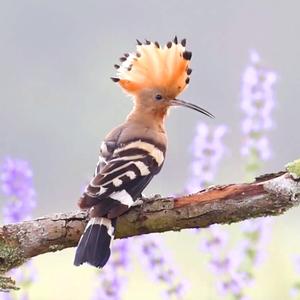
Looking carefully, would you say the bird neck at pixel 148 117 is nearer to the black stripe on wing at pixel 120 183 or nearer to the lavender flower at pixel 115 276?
the black stripe on wing at pixel 120 183

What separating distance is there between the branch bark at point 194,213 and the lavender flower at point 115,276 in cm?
Result: 109

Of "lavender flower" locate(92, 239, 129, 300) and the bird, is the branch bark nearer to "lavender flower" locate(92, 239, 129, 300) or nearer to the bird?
the bird

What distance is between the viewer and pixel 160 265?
4086 millimetres

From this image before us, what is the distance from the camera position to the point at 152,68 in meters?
3.57

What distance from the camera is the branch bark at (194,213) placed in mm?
2871

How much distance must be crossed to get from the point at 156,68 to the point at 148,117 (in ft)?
0.46

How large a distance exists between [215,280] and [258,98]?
61 cm

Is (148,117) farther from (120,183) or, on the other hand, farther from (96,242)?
→ (96,242)

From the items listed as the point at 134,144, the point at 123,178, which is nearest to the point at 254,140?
the point at 134,144

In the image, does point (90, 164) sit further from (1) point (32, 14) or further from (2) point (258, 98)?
(2) point (258, 98)

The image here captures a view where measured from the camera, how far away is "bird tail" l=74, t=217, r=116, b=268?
2.91 metres

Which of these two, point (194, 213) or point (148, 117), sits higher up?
point (148, 117)

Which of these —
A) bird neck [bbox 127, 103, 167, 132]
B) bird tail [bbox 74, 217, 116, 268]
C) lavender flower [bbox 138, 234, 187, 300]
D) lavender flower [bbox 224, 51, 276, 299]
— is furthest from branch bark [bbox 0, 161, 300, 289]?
lavender flower [bbox 224, 51, 276, 299]

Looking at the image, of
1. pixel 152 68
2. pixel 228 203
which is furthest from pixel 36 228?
pixel 152 68
